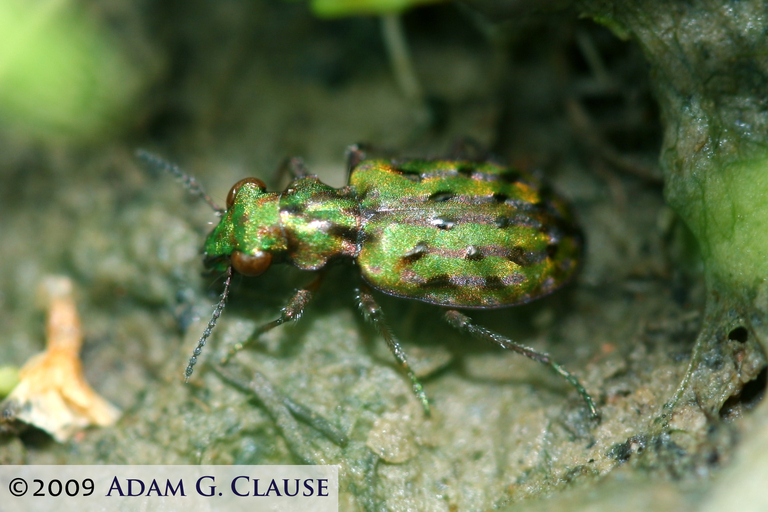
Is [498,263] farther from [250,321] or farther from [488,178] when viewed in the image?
[250,321]

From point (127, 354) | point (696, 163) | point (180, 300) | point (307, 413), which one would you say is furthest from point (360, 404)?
point (696, 163)

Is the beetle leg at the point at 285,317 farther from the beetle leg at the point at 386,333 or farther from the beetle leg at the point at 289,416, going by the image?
the beetle leg at the point at 386,333

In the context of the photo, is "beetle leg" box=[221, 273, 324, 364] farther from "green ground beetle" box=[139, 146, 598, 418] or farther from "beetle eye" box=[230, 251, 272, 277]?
"beetle eye" box=[230, 251, 272, 277]

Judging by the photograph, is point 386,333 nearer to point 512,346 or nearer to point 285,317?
point 285,317

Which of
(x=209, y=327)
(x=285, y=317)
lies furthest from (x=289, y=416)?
(x=209, y=327)

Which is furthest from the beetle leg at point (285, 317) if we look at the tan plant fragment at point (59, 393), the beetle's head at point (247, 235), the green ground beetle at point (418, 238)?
the tan plant fragment at point (59, 393)
